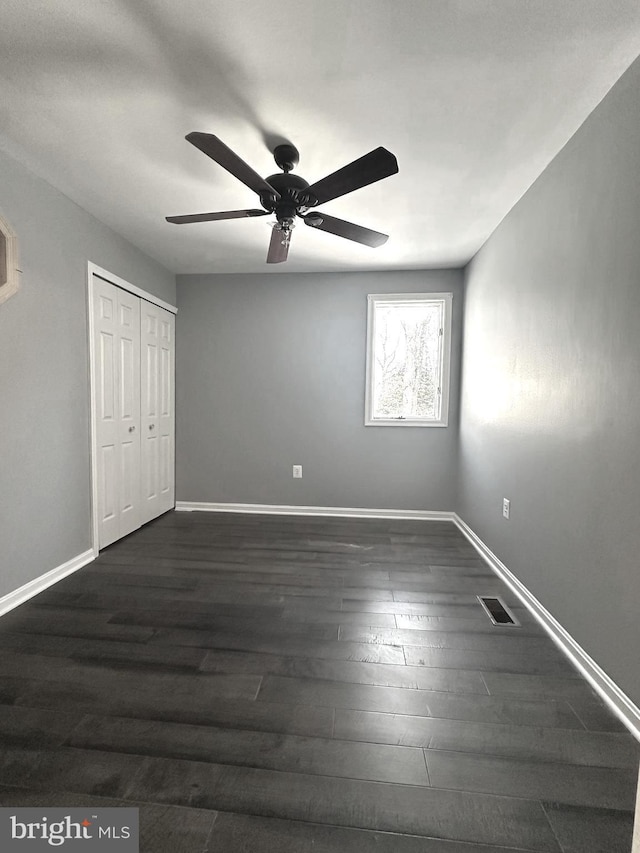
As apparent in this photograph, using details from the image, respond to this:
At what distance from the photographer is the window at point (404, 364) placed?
391 centimetres

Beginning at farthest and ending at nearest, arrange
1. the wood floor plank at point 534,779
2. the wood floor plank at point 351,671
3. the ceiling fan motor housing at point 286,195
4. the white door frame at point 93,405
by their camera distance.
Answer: the white door frame at point 93,405
the ceiling fan motor housing at point 286,195
the wood floor plank at point 351,671
the wood floor plank at point 534,779

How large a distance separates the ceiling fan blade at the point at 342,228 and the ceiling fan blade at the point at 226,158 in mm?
252

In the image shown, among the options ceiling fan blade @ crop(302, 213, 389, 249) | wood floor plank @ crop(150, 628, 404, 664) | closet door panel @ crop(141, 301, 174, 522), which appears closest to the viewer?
wood floor plank @ crop(150, 628, 404, 664)

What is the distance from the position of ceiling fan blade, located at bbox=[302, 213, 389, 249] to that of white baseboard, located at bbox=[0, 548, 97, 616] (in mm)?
2630

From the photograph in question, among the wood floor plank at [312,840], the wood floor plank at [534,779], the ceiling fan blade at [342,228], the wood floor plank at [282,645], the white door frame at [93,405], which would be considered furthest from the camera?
the white door frame at [93,405]

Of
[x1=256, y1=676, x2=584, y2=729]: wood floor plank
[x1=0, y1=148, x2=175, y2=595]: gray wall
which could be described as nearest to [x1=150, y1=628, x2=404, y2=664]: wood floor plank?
[x1=256, y1=676, x2=584, y2=729]: wood floor plank

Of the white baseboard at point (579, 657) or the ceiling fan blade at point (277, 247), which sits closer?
the white baseboard at point (579, 657)

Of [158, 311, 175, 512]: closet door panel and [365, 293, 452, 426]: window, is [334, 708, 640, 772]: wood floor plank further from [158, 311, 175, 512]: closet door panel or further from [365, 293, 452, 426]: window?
[158, 311, 175, 512]: closet door panel

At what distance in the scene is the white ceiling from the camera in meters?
1.33

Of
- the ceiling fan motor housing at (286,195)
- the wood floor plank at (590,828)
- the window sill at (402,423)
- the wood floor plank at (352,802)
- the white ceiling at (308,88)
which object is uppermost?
the white ceiling at (308,88)

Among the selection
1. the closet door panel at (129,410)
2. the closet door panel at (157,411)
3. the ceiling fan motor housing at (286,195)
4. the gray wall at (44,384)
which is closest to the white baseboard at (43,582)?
the gray wall at (44,384)

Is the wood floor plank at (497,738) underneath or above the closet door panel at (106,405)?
underneath

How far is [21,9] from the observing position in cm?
132

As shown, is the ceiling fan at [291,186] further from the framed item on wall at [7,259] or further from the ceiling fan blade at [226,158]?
the framed item on wall at [7,259]
